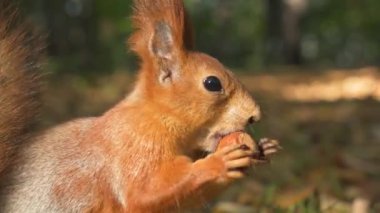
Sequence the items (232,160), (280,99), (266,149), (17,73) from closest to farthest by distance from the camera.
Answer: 1. (232,160)
2. (266,149)
3. (17,73)
4. (280,99)

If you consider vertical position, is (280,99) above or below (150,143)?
below

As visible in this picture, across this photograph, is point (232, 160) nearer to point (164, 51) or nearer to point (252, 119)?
point (252, 119)

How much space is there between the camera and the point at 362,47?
20.2m

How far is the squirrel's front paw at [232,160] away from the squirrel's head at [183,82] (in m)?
0.07

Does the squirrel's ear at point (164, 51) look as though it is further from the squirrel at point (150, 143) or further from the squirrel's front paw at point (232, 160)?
the squirrel's front paw at point (232, 160)

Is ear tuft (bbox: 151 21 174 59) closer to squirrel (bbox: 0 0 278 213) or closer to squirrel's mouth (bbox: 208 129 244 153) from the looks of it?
squirrel (bbox: 0 0 278 213)

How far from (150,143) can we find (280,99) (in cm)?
490

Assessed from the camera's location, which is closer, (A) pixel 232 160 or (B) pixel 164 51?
(A) pixel 232 160

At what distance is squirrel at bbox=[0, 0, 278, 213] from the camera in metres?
2.02

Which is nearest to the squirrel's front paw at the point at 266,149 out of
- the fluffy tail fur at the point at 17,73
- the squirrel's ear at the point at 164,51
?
the squirrel's ear at the point at 164,51

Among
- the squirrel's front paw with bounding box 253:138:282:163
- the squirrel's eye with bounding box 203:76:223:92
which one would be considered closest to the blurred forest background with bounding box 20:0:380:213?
the squirrel's front paw with bounding box 253:138:282:163

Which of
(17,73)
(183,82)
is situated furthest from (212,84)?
(17,73)

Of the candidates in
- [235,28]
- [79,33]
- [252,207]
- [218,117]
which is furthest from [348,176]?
[235,28]

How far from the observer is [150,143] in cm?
204
